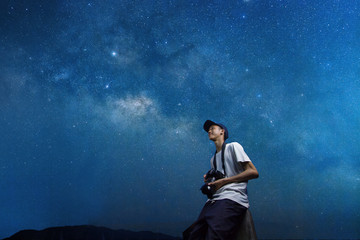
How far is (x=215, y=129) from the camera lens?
2799 millimetres

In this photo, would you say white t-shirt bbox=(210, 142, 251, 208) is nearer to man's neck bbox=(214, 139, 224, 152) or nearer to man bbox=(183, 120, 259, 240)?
man bbox=(183, 120, 259, 240)

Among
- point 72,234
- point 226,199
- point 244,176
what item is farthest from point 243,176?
point 72,234

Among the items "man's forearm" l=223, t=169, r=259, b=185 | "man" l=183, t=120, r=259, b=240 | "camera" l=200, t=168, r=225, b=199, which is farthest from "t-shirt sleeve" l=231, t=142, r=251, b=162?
"camera" l=200, t=168, r=225, b=199

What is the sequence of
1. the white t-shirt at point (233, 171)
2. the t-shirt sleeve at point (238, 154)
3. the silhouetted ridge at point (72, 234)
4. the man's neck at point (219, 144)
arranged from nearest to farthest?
1. the white t-shirt at point (233, 171)
2. the t-shirt sleeve at point (238, 154)
3. the man's neck at point (219, 144)
4. the silhouetted ridge at point (72, 234)

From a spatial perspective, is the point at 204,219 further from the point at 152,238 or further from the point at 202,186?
the point at 152,238

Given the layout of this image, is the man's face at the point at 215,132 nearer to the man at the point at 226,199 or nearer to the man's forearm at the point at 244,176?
the man at the point at 226,199

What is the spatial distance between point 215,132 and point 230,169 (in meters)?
0.52

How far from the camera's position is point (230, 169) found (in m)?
2.40

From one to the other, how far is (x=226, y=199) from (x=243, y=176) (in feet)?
0.88

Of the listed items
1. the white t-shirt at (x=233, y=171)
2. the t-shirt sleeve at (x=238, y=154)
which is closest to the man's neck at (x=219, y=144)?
the white t-shirt at (x=233, y=171)

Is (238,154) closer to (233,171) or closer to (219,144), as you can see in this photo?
(233,171)

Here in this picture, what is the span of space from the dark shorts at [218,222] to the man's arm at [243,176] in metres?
0.18

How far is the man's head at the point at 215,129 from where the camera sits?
109 inches

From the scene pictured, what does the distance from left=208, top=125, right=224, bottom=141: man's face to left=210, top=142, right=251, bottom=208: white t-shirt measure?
0.25m
